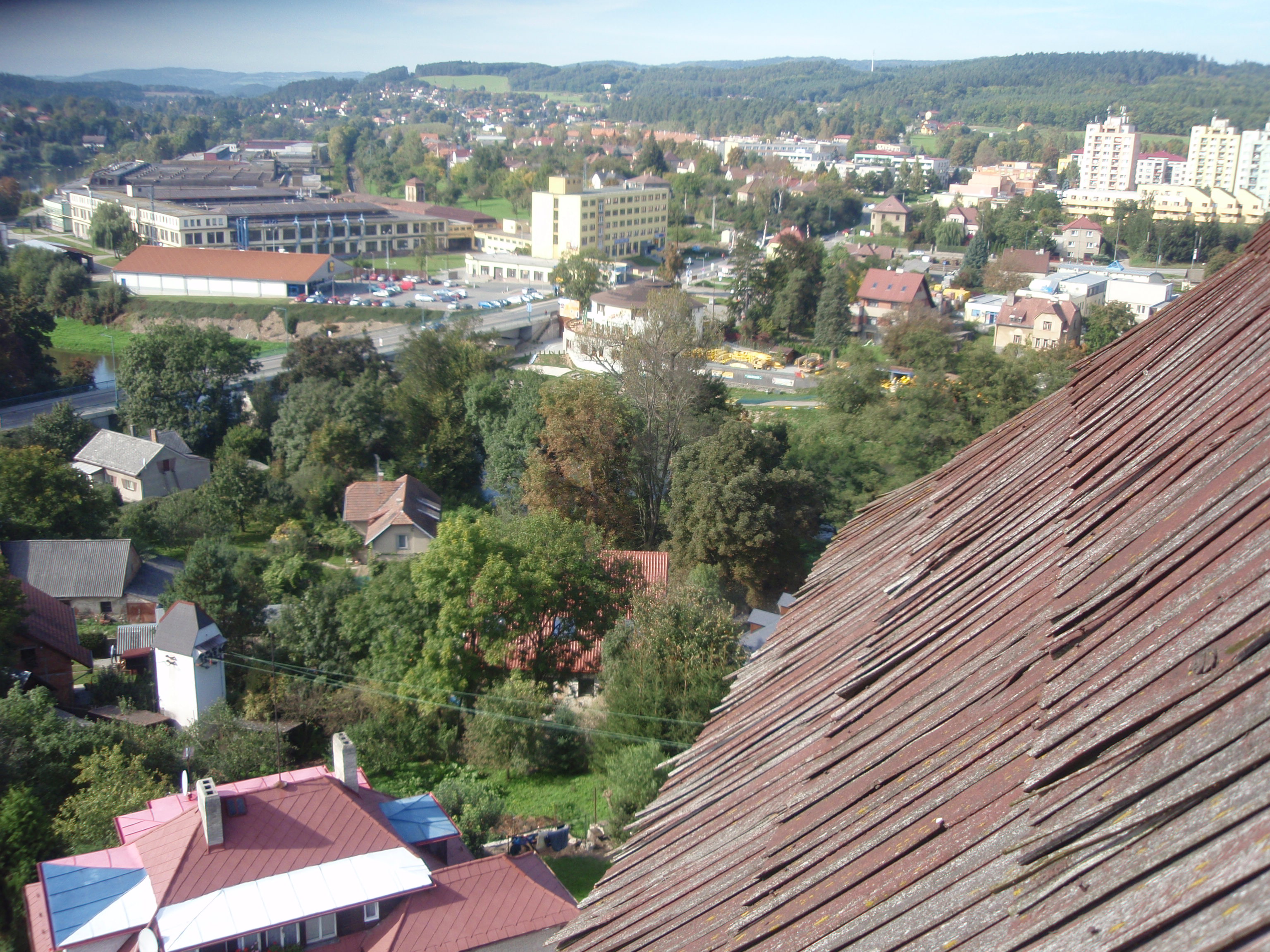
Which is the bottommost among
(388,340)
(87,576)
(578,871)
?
(578,871)

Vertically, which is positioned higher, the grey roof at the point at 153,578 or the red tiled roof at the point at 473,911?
the red tiled roof at the point at 473,911

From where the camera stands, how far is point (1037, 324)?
30891 millimetres

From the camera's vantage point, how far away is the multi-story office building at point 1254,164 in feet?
201

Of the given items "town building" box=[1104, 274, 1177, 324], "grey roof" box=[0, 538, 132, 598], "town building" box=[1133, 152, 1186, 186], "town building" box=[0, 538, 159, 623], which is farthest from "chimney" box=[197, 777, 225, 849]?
"town building" box=[1133, 152, 1186, 186]

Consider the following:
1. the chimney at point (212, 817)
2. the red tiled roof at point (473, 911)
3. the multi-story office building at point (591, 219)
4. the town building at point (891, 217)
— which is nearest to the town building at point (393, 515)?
the chimney at point (212, 817)

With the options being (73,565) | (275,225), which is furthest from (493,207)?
(73,565)

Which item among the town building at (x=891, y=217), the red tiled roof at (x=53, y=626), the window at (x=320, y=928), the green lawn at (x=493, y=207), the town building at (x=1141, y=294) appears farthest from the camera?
the green lawn at (x=493, y=207)

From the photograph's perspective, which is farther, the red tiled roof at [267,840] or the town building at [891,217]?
the town building at [891,217]

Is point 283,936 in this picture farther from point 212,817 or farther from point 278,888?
point 212,817

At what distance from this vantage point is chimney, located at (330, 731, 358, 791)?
29.2 ft

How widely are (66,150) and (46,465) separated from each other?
72001mm

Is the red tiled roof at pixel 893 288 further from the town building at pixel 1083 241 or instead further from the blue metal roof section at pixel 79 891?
the blue metal roof section at pixel 79 891

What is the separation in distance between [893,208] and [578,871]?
5287cm

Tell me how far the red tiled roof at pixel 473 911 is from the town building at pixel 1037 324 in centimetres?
2568
